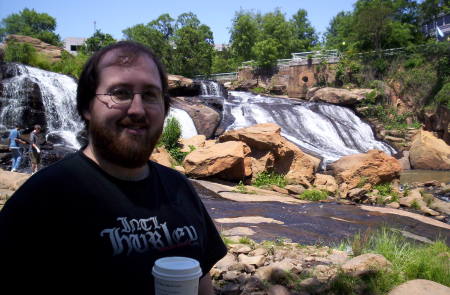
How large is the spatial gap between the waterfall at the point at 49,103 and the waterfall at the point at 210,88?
32.7 feet

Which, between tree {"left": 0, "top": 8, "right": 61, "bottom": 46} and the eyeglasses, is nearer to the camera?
the eyeglasses

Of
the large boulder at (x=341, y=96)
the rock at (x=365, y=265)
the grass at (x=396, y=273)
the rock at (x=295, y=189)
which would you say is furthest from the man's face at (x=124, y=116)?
the large boulder at (x=341, y=96)

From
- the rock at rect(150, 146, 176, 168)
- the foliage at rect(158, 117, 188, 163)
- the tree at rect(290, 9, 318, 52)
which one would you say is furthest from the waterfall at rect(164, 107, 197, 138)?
the tree at rect(290, 9, 318, 52)

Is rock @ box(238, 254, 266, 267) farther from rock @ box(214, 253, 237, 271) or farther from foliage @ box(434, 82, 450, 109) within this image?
foliage @ box(434, 82, 450, 109)

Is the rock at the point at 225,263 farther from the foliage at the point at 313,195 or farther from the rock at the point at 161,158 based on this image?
the rock at the point at 161,158

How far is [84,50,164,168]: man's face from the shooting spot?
5.44 feet

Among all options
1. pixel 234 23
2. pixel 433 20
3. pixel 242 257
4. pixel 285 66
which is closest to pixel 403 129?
pixel 285 66

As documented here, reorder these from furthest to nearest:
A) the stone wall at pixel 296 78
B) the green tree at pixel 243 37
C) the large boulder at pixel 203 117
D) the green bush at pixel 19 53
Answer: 1. the green tree at pixel 243 37
2. the stone wall at pixel 296 78
3. the green bush at pixel 19 53
4. the large boulder at pixel 203 117

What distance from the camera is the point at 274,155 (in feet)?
43.6

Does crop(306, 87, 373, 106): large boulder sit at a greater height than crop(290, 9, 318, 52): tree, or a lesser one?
lesser

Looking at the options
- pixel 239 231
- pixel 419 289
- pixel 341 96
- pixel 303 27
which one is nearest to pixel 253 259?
pixel 419 289

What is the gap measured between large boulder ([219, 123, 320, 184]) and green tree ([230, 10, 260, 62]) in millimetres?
39713

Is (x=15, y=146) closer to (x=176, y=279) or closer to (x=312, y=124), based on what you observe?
(x=176, y=279)

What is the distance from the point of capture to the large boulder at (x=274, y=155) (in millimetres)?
13055
